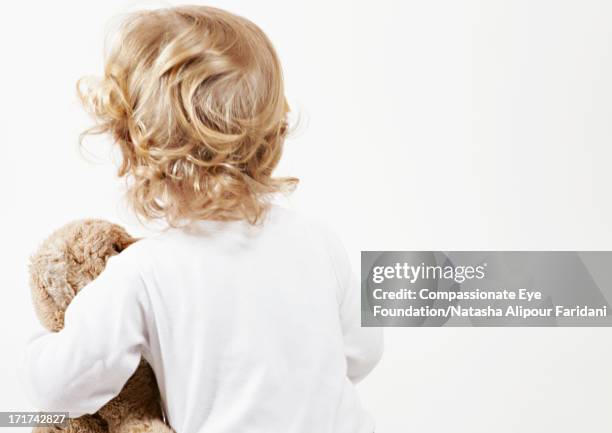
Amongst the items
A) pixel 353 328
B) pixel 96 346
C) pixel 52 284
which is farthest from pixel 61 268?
pixel 353 328

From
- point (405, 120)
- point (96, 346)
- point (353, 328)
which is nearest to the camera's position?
point (96, 346)

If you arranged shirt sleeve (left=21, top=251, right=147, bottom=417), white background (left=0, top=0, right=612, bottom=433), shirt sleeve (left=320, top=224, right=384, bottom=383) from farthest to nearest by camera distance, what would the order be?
white background (left=0, top=0, right=612, bottom=433)
shirt sleeve (left=320, top=224, right=384, bottom=383)
shirt sleeve (left=21, top=251, right=147, bottom=417)

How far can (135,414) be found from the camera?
2.97 feet

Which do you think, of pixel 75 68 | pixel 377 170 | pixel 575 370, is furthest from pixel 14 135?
pixel 575 370

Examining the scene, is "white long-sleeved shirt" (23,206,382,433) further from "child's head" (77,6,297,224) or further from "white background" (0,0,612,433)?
"white background" (0,0,612,433)

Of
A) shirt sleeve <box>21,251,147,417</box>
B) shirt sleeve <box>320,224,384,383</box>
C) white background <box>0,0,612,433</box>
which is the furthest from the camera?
white background <box>0,0,612,433</box>

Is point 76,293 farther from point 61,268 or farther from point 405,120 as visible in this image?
point 405,120

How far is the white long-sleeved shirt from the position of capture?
0.84 meters

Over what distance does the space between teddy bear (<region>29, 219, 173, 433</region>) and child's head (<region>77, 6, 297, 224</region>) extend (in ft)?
0.27

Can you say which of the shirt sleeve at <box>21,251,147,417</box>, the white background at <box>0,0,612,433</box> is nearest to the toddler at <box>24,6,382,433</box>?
the shirt sleeve at <box>21,251,147,417</box>

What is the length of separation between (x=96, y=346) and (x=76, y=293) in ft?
0.37

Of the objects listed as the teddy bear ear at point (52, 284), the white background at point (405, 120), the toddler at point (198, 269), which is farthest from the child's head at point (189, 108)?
the white background at point (405, 120)

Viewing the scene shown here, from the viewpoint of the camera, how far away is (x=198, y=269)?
857 mm

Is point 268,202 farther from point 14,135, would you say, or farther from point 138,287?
point 14,135
